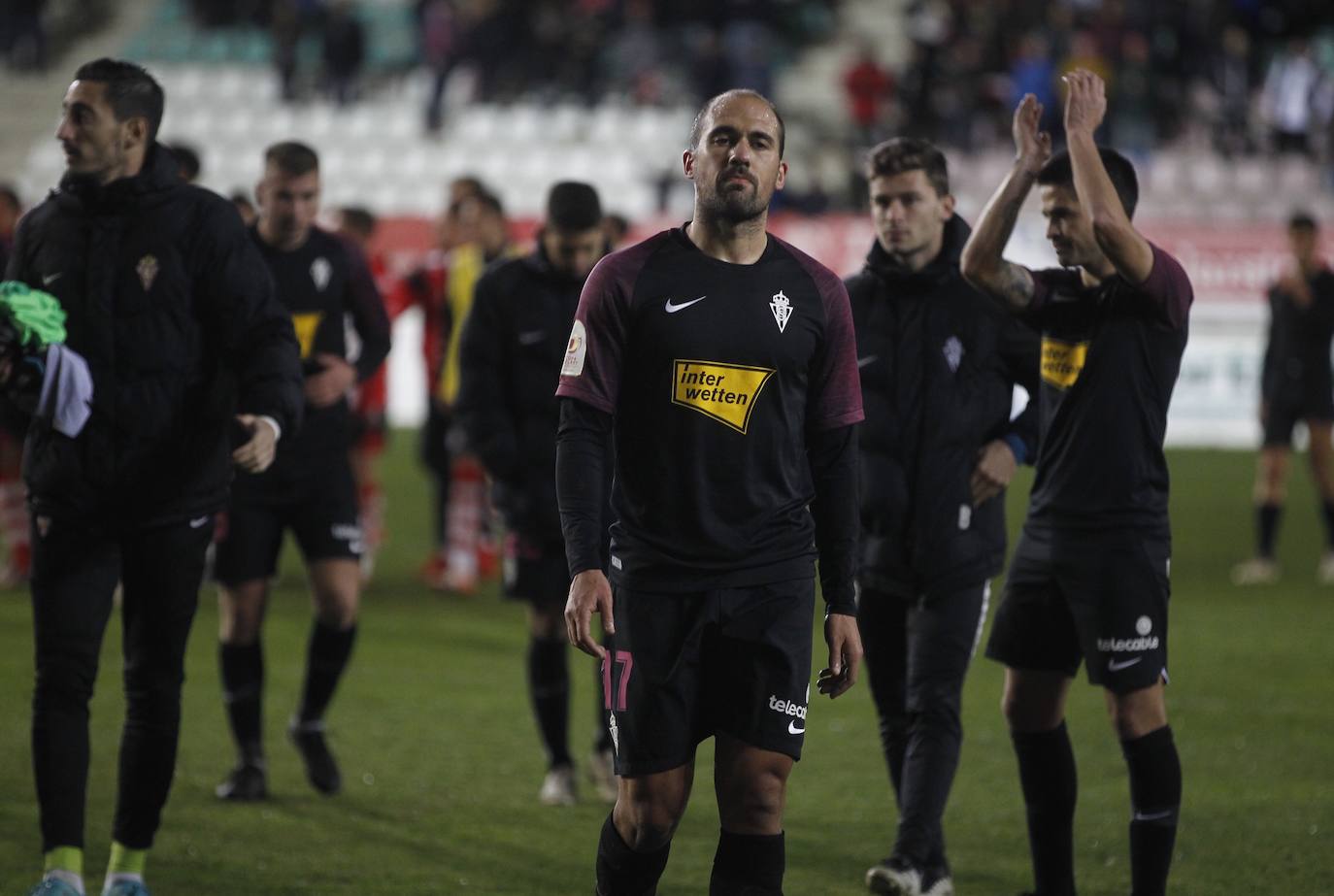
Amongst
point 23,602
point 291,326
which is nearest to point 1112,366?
point 291,326

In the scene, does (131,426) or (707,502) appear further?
(131,426)

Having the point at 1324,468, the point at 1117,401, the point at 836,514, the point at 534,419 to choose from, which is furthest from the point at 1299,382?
the point at 836,514

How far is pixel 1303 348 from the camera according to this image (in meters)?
12.8

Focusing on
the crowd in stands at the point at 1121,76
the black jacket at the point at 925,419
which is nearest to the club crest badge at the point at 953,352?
the black jacket at the point at 925,419

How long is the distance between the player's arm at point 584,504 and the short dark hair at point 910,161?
171 cm

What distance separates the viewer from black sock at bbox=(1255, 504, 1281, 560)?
490 inches

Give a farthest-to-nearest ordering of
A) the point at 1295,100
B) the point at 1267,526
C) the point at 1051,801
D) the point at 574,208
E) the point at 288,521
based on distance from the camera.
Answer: the point at 1295,100, the point at 1267,526, the point at 288,521, the point at 574,208, the point at 1051,801

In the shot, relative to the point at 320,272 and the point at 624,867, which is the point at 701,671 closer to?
the point at 624,867

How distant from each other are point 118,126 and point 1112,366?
106 inches

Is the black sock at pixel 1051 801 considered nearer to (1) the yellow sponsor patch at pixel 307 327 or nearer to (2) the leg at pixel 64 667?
(2) the leg at pixel 64 667

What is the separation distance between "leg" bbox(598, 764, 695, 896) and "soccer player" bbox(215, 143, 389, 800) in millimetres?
2743

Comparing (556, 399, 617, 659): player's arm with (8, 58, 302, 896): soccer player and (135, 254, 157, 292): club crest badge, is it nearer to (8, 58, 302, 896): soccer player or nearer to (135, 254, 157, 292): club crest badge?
(8, 58, 302, 896): soccer player

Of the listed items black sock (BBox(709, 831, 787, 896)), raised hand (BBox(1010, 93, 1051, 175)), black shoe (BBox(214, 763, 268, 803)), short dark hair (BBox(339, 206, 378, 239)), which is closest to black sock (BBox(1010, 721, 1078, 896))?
black sock (BBox(709, 831, 787, 896))

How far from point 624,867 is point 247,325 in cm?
187
